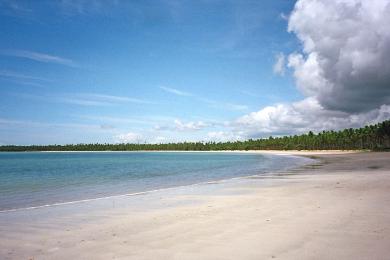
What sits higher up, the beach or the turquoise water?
the beach

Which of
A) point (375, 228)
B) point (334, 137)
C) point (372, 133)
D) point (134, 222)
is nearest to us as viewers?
point (375, 228)

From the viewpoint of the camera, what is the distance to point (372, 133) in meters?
138

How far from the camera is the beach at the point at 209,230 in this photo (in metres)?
8.07

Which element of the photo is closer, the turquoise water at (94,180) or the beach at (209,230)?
the beach at (209,230)

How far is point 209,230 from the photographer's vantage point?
10.2 m

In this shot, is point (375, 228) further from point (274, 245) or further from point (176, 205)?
point (176, 205)

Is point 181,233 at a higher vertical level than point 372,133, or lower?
lower

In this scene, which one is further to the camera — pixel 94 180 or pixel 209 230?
pixel 94 180

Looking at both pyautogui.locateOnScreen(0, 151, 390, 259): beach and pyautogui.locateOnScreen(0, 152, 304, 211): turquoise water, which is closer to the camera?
pyautogui.locateOnScreen(0, 151, 390, 259): beach

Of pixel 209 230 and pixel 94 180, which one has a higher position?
pixel 209 230

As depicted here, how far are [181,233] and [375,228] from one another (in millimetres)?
5528

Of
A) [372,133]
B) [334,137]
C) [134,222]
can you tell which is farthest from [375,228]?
[334,137]

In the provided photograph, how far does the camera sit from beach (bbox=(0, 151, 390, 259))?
8070 millimetres

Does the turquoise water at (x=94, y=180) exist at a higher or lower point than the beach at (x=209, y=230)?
lower
